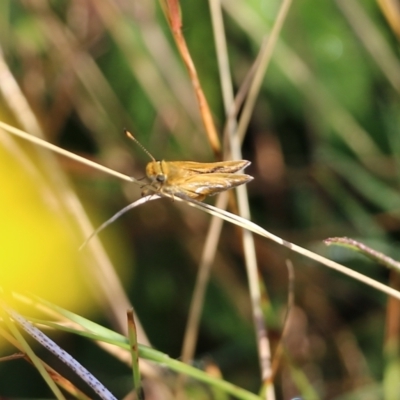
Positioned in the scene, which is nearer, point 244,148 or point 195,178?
point 195,178

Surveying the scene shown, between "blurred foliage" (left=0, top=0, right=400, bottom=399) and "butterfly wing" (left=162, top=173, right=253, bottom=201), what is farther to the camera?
"blurred foliage" (left=0, top=0, right=400, bottom=399)

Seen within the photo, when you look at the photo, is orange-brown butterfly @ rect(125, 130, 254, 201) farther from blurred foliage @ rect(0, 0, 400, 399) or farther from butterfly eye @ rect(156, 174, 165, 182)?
blurred foliage @ rect(0, 0, 400, 399)

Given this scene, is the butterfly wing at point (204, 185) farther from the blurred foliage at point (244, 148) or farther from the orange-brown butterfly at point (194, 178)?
the blurred foliage at point (244, 148)

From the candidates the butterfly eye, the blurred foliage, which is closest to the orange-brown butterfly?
the butterfly eye

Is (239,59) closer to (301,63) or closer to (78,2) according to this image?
(301,63)

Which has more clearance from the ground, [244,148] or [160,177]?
[244,148]

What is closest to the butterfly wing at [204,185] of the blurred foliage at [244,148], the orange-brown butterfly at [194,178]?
the orange-brown butterfly at [194,178]

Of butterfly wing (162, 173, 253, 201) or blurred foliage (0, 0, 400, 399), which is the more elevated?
blurred foliage (0, 0, 400, 399)

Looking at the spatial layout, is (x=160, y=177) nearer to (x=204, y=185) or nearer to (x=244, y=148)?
(x=204, y=185)

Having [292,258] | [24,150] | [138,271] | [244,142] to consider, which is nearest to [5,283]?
[24,150]

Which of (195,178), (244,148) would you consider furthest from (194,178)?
(244,148)
